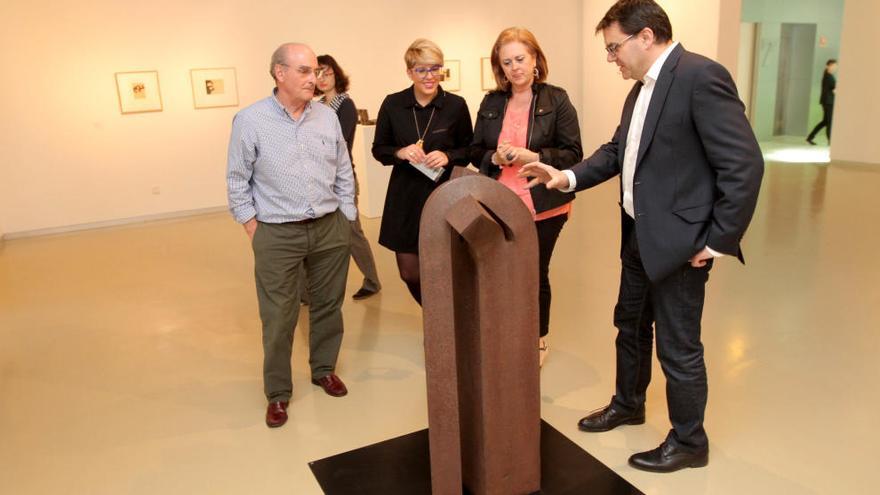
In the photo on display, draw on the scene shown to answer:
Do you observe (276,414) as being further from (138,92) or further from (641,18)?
(138,92)

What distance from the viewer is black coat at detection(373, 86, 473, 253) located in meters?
3.61

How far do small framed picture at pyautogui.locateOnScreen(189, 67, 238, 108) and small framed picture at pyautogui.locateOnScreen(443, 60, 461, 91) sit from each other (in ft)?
10.7

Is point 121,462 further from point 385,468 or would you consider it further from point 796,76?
point 796,76

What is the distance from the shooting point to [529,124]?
3.31m

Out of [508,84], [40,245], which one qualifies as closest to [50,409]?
[508,84]

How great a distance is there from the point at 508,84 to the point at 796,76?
44.4 ft

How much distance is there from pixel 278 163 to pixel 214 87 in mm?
6427

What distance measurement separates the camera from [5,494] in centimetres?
278

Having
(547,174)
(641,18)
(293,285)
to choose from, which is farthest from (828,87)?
(293,285)

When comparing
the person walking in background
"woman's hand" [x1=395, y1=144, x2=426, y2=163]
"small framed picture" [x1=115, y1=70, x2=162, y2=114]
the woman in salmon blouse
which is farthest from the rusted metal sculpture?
"small framed picture" [x1=115, y1=70, x2=162, y2=114]

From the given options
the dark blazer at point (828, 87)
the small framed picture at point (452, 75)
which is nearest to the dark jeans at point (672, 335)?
the small framed picture at point (452, 75)

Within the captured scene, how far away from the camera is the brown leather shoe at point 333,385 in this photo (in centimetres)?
353

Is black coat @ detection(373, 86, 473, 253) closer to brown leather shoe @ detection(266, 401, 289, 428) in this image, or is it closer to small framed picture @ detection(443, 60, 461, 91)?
brown leather shoe @ detection(266, 401, 289, 428)

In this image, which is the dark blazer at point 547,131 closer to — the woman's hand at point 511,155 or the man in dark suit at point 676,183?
the woman's hand at point 511,155
